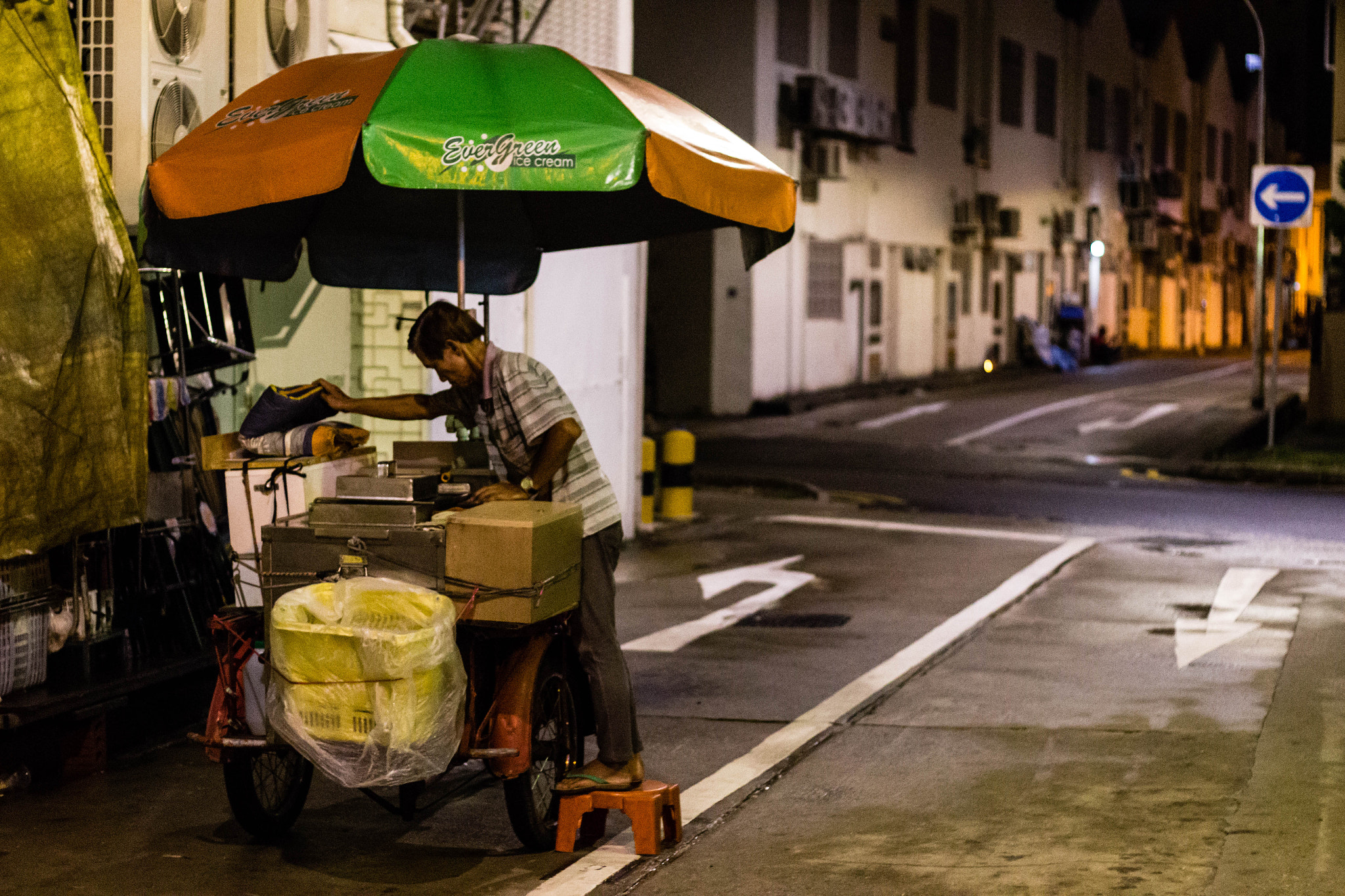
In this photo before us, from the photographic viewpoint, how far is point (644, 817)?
19.2ft

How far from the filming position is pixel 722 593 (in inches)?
463

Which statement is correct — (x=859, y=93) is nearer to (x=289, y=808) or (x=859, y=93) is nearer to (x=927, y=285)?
(x=927, y=285)

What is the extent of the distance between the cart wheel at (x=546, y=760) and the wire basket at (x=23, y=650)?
226 cm

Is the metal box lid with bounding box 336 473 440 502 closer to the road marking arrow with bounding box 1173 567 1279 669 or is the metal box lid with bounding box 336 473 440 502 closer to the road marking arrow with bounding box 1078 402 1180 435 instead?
the road marking arrow with bounding box 1173 567 1279 669

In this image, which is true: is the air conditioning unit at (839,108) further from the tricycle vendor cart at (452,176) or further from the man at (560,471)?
the man at (560,471)

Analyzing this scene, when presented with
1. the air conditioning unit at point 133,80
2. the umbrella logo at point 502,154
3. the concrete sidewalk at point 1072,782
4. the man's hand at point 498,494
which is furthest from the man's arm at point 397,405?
the air conditioning unit at point 133,80

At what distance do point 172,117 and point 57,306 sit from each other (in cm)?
207

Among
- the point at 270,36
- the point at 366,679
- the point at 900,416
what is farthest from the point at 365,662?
the point at 900,416

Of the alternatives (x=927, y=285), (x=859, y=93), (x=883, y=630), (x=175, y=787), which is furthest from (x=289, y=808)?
(x=927, y=285)

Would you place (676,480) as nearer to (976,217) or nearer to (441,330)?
(441,330)

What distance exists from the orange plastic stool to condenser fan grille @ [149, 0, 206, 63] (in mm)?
4804

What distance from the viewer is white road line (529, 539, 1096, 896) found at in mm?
5723

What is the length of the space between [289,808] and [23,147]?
2874mm

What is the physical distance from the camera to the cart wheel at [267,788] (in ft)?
19.3
